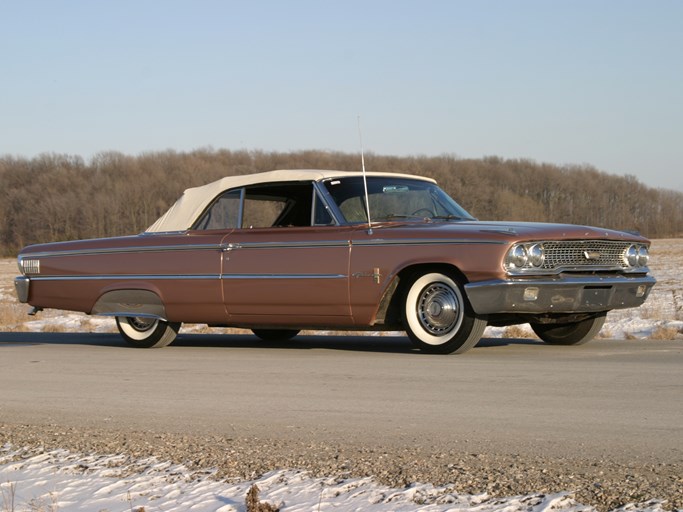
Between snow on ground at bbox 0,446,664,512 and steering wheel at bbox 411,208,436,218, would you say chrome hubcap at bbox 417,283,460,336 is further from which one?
snow on ground at bbox 0,446,664,512

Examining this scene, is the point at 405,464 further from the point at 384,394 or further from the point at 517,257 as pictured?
the point at 517,257

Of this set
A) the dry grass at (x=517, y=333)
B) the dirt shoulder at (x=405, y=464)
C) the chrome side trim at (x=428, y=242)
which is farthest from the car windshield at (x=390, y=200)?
the dirt shoulder at (x=405, y=464)

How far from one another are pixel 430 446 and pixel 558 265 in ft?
11.3

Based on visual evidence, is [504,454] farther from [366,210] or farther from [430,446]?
[366,210]

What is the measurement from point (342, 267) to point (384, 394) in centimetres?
229

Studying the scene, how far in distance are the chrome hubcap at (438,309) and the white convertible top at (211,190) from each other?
4.92 feet

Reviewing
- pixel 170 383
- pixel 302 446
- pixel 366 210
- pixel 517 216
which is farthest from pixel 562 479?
pixel 517 216

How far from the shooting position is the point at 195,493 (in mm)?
4066

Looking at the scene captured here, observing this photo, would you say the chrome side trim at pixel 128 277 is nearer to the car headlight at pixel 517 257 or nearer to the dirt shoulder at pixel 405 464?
the car headlight at pixel 517 257

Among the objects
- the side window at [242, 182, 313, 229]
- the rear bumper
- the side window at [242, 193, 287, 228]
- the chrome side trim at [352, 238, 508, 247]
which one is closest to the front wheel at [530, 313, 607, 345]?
the rear bumper

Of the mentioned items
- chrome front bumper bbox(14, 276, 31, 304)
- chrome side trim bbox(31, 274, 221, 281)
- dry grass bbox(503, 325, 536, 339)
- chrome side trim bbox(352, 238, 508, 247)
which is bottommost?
dry grass bbox(503, 325, 536, 339)

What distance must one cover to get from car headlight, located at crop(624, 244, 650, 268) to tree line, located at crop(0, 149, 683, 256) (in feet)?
252

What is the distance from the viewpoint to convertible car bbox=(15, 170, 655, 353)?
7.82m

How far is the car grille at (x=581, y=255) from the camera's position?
7.84 m
